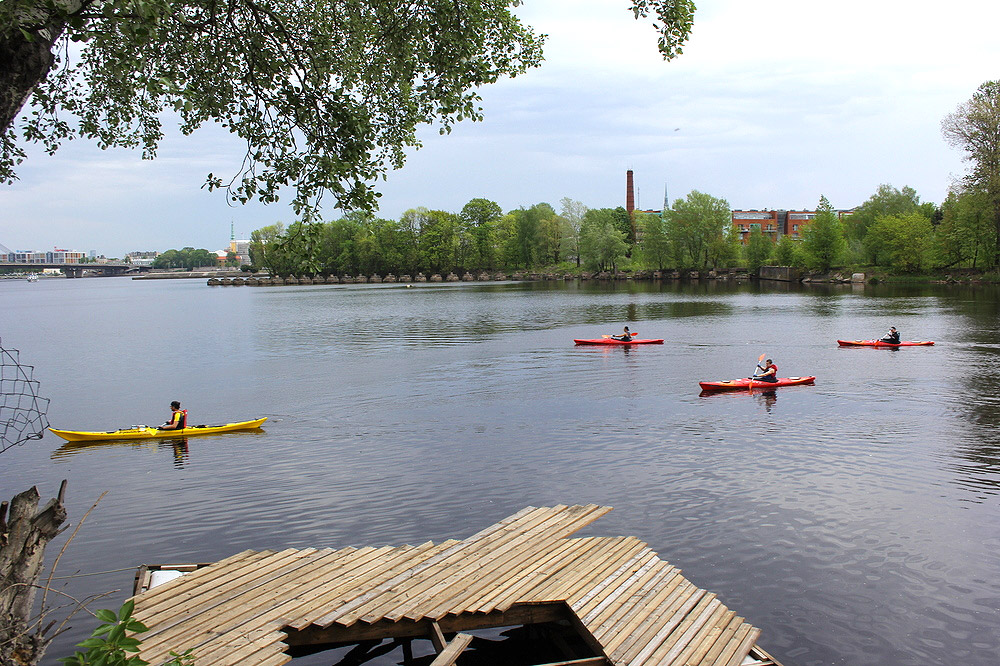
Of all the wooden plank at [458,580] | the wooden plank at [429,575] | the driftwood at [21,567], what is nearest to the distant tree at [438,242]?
the wooden plank at [429,575]

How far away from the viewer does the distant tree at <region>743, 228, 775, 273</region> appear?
444 ft

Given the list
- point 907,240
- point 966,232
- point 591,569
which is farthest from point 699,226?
point 591,569

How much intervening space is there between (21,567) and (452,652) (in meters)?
4.54

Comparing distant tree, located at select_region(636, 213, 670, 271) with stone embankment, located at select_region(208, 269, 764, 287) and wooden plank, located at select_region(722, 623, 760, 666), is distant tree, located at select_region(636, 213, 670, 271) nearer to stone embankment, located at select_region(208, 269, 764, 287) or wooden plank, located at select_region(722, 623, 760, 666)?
stone embankment, located at select_region(208, 269, 764, 287)

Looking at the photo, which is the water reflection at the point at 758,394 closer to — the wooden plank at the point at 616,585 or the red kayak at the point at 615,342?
the red kayak at the point at 615,342

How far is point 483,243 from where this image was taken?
17438cm

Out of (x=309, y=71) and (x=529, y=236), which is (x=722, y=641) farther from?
(x=529, y=236)

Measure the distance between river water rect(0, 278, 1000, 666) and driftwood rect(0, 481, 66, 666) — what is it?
6116 millimetres

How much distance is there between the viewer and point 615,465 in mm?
19359

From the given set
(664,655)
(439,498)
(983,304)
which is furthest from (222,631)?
(983,304)

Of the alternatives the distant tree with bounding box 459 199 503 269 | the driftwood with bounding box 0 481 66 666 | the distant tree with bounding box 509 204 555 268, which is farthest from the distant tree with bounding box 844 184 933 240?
the driftwood with bounding box 0 481 66 666

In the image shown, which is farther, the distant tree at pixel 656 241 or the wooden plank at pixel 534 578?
the distant tree at pixel 656 241

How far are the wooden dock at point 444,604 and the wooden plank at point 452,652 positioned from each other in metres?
0.01

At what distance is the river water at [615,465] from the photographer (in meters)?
12.4
